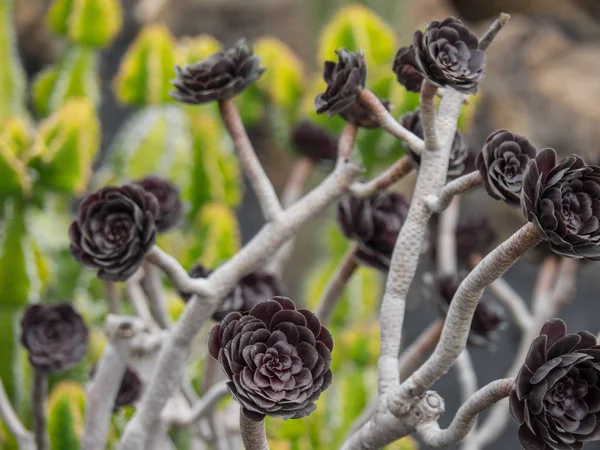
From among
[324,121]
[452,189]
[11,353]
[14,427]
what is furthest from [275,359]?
[324,121]

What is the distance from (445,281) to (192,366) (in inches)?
20.7

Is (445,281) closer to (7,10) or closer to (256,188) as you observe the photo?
(256,188)

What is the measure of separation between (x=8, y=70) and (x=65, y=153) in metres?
0.48

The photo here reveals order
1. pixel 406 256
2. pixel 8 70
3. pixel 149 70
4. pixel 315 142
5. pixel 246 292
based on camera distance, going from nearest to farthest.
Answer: pixel 406 256 < pixel 246 292 < pixel 315 142 < pixel 149 70 < pixel 8 70

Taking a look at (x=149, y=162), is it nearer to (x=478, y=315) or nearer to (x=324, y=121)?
(x=324, y=121)

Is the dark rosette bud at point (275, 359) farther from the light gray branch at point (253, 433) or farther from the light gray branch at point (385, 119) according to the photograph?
the light gray branch at point (385, 119)

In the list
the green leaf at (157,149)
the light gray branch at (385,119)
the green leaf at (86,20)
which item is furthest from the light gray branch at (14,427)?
the green leaf at (86,20)

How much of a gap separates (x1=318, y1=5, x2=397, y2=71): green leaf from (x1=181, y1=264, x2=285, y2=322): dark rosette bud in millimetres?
655

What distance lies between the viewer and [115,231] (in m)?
0.46

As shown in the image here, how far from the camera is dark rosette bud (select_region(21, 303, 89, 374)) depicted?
0.58m

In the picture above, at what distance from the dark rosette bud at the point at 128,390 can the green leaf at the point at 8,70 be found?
805 millimetres

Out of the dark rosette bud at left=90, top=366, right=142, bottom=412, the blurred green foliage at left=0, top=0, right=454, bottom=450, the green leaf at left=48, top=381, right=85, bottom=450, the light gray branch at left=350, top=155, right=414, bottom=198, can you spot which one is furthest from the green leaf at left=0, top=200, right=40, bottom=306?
the light gray branch at left=350, top=155, right=414, bottom=198

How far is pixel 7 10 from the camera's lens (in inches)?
50.4

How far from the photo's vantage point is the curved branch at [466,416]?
1.19 feet
